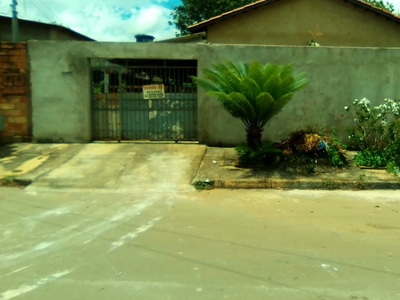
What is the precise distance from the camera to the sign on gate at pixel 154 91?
1094 centimetres

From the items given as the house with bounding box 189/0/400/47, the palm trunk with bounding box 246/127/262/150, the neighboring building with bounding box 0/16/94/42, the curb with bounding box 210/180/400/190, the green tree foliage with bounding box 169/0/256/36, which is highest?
the green tree foliage with bounding box 169/0/256/36

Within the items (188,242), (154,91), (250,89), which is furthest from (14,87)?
(188,242)

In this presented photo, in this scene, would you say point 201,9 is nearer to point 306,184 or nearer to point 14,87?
point 14,87

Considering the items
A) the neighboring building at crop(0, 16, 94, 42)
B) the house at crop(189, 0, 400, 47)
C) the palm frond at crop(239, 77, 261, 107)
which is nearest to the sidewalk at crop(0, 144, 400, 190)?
the palm frond at crop(239, 77, 261, 107)

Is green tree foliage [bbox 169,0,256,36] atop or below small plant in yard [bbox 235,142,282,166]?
atop

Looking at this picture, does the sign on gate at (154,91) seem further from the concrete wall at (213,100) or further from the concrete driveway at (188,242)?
the concrete driveway at (188,242)

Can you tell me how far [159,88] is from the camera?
1094cm

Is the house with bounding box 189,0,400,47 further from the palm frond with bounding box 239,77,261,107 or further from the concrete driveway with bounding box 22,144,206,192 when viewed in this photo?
the palm frond with bounding box 239,77,261,107

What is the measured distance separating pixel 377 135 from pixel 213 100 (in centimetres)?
398

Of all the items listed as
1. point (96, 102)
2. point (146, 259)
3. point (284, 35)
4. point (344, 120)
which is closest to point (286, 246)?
point (146, 259)

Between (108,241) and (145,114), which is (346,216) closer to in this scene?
(108,241)

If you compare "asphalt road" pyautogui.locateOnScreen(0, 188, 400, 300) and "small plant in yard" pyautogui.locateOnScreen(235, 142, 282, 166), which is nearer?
"asphalt road" pyautogui.locateOnScreen(0, 188, 400, 300)

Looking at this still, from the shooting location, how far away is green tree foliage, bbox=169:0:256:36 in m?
31.5

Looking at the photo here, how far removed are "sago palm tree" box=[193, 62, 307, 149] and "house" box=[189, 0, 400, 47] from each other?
653cm
